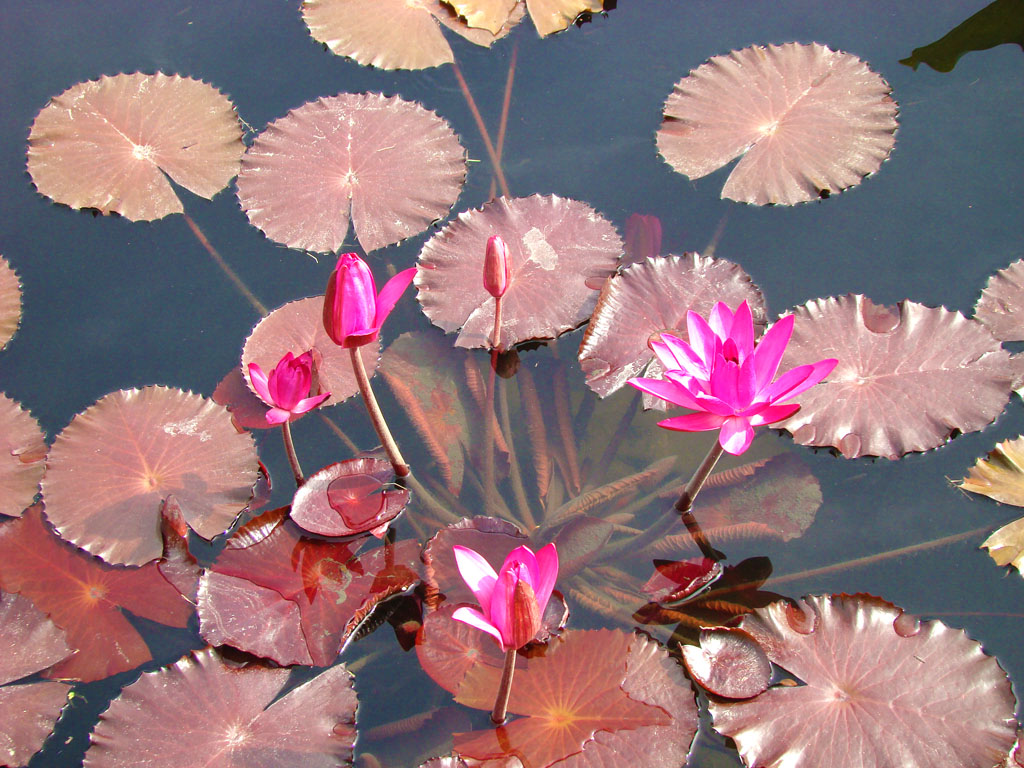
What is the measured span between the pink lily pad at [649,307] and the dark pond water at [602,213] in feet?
0.84

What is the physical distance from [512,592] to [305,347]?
1517mm

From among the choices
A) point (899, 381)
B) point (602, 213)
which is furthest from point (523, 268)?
point (899, 381)

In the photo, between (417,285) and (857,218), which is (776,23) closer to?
(857,218)

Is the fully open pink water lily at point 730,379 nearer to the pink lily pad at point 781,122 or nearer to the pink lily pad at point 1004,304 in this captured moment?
the pink lily pad at point 1004,304

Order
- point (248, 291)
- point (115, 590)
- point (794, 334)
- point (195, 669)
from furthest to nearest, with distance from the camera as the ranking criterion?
point (248, 291) → point (794, 334) → point (115, 590) → point (195, 669)

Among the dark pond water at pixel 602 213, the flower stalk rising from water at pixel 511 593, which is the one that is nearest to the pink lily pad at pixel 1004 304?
the dark pond water at pixel 602 213

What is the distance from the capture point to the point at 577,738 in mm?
2119

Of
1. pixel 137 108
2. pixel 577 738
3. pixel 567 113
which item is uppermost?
pixel 137 108

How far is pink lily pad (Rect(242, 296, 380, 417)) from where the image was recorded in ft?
9.47

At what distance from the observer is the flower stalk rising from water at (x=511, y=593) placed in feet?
5.67

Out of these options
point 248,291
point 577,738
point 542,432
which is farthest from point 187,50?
point 577,738

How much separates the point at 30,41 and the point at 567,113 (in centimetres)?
277

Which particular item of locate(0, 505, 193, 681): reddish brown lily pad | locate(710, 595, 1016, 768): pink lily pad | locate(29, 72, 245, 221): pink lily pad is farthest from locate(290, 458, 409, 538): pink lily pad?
locate(29, 72, 245, 221): pink lily pad

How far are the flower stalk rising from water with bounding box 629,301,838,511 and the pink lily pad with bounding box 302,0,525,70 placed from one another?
7.90ft
